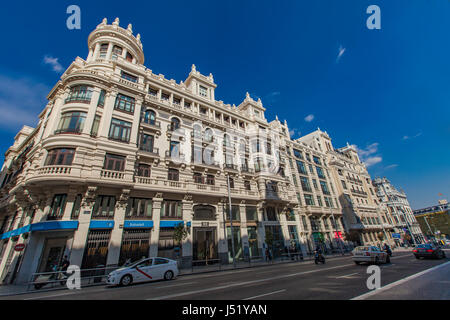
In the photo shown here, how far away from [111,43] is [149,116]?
439 inches

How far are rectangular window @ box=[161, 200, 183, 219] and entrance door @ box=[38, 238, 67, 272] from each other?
27.5 ft

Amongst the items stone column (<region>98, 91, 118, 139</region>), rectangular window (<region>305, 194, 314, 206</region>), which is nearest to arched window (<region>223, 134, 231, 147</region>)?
stone column (<region>98, 91, 118, 139</region>)

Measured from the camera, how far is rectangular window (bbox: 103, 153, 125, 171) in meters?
18.6

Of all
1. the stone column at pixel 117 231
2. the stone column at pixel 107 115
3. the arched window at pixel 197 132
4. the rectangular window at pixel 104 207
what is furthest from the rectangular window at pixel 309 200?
the stone column at pixel 107 115

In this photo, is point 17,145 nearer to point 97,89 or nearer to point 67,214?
point 97,89

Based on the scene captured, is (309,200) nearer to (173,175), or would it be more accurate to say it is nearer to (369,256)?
(369,256)

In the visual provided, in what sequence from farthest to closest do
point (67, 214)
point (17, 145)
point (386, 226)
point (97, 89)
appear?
point (386, 226), point (17, 145), point (97, 89), point (67, 214)

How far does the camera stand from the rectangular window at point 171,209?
68.0ft

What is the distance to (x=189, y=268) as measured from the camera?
64.0 ft

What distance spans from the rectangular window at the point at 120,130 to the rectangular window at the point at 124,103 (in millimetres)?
1758

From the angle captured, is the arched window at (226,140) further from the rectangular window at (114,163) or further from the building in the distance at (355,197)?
the building in the distance at (355,197)

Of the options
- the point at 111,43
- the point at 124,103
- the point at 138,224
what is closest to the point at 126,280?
the point at 138,224
